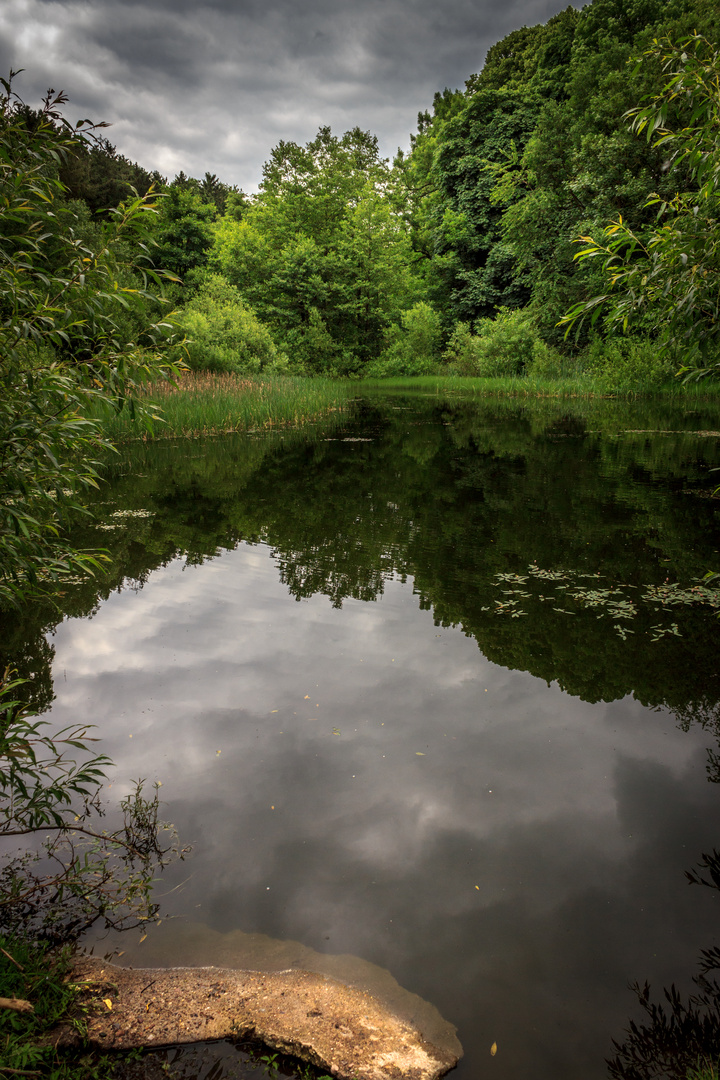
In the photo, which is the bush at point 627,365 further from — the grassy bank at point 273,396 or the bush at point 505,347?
the bush at point 505,347

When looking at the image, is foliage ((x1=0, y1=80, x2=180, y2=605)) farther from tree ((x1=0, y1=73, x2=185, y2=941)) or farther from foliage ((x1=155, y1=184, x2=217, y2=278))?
foliage ((x1=155, y1=184, x2=217, y2=278))

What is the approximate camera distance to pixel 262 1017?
219cm

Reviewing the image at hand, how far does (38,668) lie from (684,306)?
17.9 feet

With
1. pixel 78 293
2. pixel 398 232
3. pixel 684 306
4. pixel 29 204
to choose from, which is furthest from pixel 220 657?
pixel 398 232

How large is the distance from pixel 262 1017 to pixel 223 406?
55.0 ft

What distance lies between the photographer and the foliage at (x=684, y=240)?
3545 mm

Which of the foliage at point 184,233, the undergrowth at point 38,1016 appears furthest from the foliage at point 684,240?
the foliage at point 184,233

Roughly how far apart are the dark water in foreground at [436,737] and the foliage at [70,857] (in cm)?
15

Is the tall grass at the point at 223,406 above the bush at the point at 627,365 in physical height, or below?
below

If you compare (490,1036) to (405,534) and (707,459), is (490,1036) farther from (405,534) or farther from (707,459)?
(707,459)

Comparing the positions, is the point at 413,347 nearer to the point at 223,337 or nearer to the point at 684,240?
the point at 223,337

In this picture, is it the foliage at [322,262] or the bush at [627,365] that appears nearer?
the bush at [627,365]

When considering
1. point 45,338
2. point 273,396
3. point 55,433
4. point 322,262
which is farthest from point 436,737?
point 322,262

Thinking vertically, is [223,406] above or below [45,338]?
below
